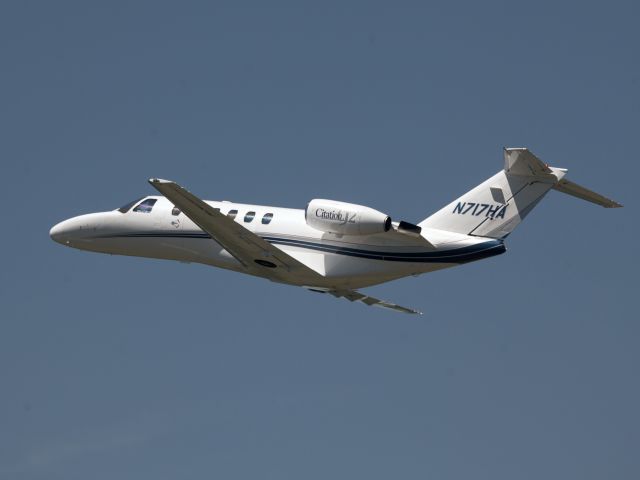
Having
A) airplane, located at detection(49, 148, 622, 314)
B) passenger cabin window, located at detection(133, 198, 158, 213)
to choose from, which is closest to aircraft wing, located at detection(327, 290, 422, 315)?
airplane, located at detection(49, 148, 622, 314)

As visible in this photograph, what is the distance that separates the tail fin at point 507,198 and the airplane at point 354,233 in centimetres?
3

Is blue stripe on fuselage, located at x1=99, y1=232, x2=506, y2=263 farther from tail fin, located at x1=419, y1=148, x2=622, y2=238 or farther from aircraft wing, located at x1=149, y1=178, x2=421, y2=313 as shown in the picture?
aircraft wing, located at x1=149, y1=178, x2=421, y2=313

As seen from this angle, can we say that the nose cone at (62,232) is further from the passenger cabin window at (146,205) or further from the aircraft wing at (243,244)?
the aircraft wing at (243,244)

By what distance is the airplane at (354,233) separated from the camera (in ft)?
121

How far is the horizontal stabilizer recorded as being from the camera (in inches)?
1422

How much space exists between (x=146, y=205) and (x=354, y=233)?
8.35 m

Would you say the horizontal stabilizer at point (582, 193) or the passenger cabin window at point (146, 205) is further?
the passenger cabin window at point (146, 205)

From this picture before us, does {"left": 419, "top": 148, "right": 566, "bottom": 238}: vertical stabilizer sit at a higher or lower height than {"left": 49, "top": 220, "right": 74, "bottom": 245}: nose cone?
lower

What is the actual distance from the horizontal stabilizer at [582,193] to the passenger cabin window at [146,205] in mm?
13132

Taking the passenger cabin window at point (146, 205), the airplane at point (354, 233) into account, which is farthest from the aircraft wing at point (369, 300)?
the passenger cabin window at point (146, 205)

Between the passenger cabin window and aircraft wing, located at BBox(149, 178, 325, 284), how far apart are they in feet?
14.3

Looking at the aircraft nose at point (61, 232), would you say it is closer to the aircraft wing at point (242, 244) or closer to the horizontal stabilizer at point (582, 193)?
the aircraft wing at point (242, 244)

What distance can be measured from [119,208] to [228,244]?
6.10m

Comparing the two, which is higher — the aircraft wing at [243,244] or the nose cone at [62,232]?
the nose cone at [62,232]
